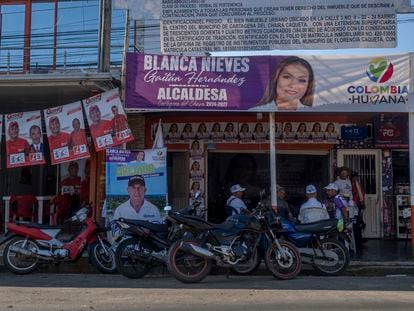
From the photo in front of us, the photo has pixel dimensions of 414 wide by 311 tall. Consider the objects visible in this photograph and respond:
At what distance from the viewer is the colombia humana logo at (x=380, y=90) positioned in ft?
39.1

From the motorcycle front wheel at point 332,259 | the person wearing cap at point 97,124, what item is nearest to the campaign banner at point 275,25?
the person wearing cap at point 97,124

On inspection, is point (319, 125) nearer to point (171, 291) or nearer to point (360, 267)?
point (360, 267)

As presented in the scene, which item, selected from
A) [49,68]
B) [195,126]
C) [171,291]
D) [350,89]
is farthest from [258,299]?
[49,68]

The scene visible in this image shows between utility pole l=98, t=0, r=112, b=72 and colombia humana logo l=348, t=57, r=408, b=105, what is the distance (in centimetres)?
537

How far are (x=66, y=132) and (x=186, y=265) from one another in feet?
15.6

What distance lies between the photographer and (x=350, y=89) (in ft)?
39.4

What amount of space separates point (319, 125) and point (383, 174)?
218 cm

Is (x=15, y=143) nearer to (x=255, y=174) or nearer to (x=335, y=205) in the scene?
(x=255, y=174)

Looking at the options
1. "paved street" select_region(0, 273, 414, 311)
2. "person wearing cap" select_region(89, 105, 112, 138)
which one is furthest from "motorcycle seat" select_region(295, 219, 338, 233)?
"person wearing cap" select_region(89, 105, 112, 138)

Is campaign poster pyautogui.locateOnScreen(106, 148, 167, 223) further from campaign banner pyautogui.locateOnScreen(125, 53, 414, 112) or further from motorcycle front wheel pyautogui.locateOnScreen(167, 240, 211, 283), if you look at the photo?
motorcycle front wheel pyautogui.locateOnScreen(167, 240, 211, 283)

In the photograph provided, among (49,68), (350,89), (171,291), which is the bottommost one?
(171,291)

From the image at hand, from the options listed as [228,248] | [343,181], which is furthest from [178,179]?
[228,248]

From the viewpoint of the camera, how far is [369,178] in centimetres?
1538

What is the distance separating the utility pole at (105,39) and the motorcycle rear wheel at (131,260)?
452cm
